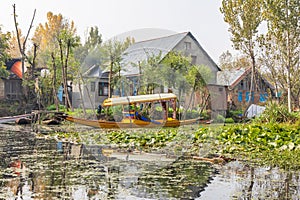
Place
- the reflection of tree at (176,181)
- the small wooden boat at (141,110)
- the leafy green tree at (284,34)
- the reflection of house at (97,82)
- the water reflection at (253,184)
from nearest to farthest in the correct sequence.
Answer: the water reflection at (253,184) < the reflection of tree at (176,181) < the small wooden boat at (141,110) < the reflection of house at (97,82) < the leafy green tree at (284,34)

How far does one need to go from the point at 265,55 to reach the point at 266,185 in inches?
658

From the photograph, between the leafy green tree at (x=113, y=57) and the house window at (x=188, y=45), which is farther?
the house window at (x=188, y=45)

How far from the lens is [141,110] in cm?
1198

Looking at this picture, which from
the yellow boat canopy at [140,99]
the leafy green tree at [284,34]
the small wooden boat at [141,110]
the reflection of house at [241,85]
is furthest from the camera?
the reflection of house at [241,85]

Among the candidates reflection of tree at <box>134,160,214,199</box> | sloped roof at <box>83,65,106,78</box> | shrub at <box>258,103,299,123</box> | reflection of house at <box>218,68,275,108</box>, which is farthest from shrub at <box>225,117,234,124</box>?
reflection of tree at <box>134,160,214,199</box>

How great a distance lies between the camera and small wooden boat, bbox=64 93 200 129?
1105 centimetres

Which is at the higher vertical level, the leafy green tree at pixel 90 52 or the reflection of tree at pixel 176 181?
the leafy green tree at pixel 90 52

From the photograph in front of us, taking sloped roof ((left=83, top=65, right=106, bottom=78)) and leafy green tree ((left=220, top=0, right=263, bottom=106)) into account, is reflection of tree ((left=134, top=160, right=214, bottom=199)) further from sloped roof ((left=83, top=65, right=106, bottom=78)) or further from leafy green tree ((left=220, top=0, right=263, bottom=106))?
leafy green tree ((left=220, top=0, right=263, bottom=106))

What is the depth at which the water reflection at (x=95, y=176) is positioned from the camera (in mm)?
4496

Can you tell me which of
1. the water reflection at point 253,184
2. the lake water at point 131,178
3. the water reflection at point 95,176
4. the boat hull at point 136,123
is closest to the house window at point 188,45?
the boat hull at point 136,123

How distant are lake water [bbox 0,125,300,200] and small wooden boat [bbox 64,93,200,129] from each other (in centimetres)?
350

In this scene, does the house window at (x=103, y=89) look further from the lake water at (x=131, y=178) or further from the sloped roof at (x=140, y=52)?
the lake water at (x=131, y=178)

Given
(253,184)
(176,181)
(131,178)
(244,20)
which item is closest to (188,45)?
(244,20)

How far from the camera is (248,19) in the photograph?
19766mm
